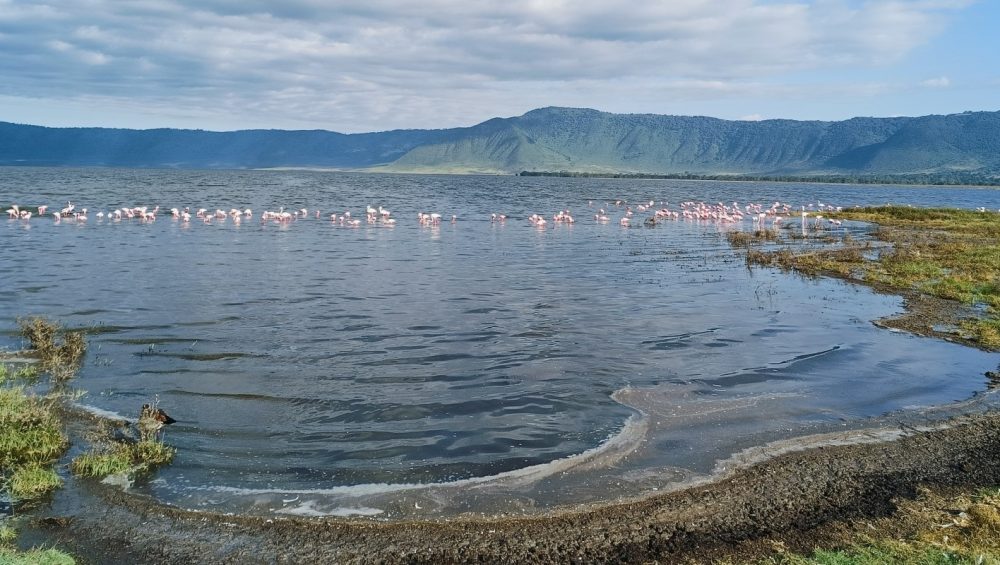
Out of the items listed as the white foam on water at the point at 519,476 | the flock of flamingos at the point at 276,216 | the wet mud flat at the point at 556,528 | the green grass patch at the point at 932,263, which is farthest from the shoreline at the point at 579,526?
the flock of flamingos at the point at 276,216

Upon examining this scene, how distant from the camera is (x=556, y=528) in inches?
298

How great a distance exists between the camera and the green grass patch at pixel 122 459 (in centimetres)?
873

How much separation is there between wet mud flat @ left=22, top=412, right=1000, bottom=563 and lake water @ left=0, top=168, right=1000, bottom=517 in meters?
0.43

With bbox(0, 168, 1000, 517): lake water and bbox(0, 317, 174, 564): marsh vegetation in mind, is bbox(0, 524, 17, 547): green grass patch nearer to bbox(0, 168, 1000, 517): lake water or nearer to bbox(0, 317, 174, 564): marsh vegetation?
bbox(0, 317, 174, 564): marsh vegetation

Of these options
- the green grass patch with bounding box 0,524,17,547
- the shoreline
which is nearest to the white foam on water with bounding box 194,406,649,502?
the shoreline

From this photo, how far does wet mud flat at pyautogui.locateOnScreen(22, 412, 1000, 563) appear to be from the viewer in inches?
276

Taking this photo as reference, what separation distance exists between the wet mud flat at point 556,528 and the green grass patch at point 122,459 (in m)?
0.34

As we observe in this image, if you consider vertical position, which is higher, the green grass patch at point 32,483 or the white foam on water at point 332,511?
the green grass patch at point 32,483

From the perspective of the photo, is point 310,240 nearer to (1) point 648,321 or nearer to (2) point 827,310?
(1) point 648,321

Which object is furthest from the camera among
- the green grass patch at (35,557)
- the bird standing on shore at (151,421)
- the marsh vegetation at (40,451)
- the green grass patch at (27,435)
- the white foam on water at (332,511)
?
the bird standing on shore at (151,421)

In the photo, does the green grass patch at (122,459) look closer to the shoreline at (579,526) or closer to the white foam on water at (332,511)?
the shoreline at (579,526)

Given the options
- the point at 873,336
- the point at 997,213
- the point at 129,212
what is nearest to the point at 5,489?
the point at 873,336

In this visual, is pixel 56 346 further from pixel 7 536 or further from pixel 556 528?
pixel 556 528

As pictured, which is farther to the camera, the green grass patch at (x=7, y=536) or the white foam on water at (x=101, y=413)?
the white foam on water at (x=101, y=413)
